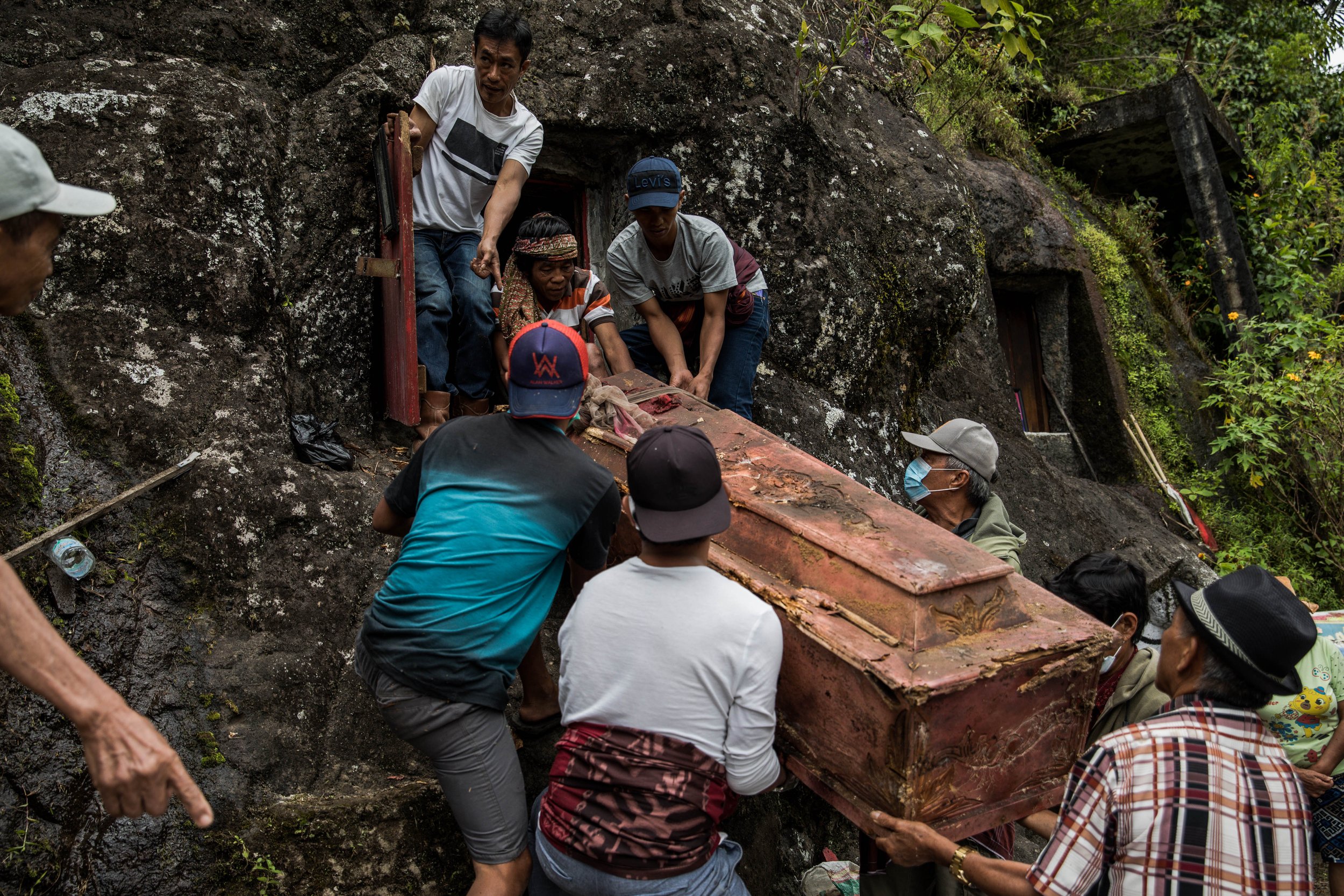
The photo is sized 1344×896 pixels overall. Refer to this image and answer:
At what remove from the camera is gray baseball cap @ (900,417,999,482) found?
10.3ft

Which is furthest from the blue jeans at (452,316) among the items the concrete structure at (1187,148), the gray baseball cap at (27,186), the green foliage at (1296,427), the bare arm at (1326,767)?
the concrete structure at (1187,148)

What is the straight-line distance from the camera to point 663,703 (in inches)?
76.5

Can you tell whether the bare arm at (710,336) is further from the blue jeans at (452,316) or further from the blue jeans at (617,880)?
the blue jeans at (617,880)

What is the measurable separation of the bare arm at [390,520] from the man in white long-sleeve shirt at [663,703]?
2.45 feet

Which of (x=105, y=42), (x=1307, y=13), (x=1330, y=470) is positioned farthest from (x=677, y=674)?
(x=1307, y=13)

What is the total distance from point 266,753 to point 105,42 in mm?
3074

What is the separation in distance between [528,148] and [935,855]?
328 cm

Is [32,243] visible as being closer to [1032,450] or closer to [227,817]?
[227,817]

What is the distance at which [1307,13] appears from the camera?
10672 millimetres

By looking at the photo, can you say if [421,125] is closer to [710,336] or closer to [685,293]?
[685,293]

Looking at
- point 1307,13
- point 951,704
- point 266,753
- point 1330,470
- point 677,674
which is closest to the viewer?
point 677,674

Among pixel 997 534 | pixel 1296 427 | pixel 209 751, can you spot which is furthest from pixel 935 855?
pixel 1296 427

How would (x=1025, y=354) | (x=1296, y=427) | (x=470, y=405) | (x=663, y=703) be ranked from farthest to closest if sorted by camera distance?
(x=1025, y=354), (x=1296, y=427), (x=470, y=405), (x=663, y=703)

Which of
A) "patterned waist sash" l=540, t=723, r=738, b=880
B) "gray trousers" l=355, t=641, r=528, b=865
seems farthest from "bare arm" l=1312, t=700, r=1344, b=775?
"gray trousers" l=355, t=641, r=528, b=865
